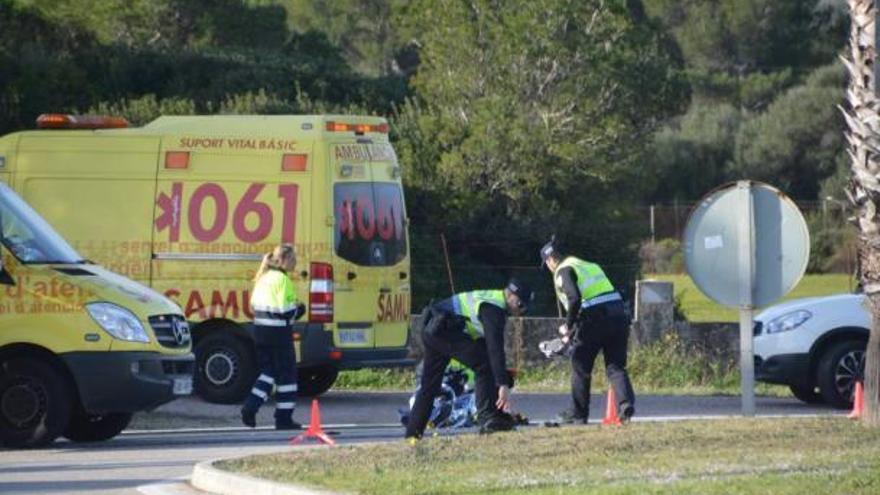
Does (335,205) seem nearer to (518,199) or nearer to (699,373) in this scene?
(699,373)

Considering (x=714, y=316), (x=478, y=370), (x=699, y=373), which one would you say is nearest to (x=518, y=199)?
(x=714, y=316)

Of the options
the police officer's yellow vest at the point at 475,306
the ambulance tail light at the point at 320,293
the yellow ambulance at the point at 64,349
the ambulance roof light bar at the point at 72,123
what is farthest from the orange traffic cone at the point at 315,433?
the ambulance roof light bar at the point at 72,123

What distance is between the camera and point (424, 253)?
91.1 ft

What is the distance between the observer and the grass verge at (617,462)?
10.4 m

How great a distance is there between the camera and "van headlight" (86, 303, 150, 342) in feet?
48.2

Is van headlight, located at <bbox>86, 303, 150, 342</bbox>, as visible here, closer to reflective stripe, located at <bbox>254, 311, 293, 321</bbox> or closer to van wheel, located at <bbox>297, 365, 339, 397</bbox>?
reflective stripe, located at <bbox>254, 311, 293, 321</bbox>

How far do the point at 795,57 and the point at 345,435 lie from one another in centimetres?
5668

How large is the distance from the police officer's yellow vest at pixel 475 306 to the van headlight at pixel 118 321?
2952 mm

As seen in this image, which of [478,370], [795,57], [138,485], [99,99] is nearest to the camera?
[138,485]

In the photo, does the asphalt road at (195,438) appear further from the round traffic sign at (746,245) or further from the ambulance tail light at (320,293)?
the round traffic sign at (746,245)

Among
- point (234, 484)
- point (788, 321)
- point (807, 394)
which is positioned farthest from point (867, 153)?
point (807, 394)

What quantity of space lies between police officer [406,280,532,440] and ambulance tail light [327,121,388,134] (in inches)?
225

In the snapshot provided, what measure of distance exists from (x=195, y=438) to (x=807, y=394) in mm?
6715

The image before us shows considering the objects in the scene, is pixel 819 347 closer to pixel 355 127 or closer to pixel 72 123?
pixel 355 127
